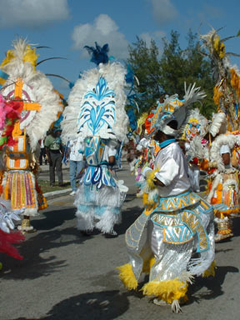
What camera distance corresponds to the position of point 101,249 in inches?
260

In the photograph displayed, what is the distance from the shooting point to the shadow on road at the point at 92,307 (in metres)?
4.16

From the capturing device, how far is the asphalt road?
13.8 ft

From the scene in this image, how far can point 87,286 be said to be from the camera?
4.95 m

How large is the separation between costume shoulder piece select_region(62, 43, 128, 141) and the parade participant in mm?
1478

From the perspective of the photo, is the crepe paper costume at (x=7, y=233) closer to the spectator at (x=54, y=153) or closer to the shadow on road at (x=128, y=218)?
the shadow on road at (x=128, y=218)

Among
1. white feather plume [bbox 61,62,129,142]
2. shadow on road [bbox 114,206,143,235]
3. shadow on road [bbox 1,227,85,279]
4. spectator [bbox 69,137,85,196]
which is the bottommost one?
shadow on road [bbox 1,227,85,279]

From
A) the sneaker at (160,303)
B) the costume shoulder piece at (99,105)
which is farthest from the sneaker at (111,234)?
the sneaker at (160,303)

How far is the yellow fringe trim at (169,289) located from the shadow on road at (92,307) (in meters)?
0.39

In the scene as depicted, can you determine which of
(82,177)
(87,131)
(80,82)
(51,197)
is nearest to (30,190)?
(82,177)

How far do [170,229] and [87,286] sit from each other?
1.30 m

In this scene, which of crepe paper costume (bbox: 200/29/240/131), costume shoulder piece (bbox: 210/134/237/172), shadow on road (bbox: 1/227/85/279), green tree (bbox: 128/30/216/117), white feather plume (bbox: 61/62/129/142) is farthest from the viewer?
green tree (bbox: 128/30/216/117)

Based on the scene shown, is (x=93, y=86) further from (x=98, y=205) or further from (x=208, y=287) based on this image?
(x=208, y=287)

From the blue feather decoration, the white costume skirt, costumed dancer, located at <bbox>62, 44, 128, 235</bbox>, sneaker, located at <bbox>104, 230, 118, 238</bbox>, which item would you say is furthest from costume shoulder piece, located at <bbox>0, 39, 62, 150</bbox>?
sneaker, located at <bbox>104, 230, 118, 238</bbox>

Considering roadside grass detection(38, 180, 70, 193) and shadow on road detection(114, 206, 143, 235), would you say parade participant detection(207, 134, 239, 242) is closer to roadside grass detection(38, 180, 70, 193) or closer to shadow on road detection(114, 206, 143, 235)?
shadow on road detection(114, 206, 143, 235)
